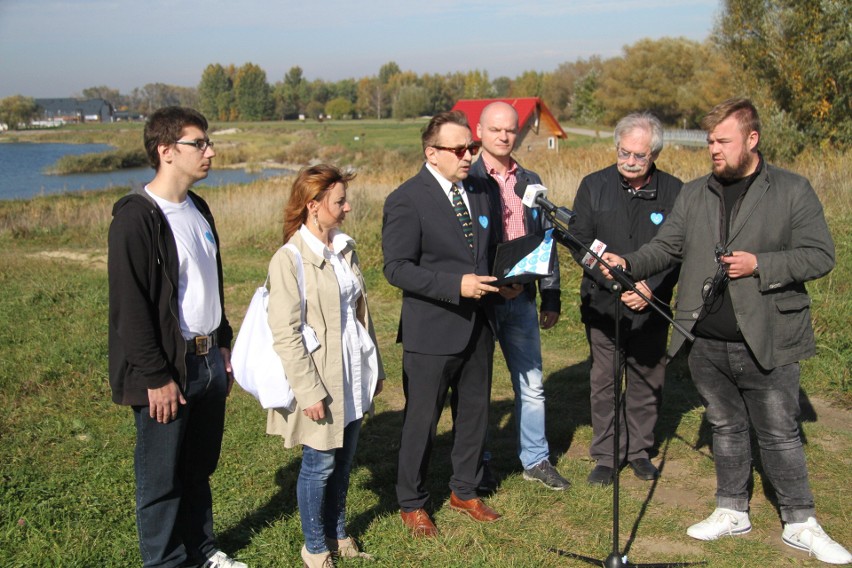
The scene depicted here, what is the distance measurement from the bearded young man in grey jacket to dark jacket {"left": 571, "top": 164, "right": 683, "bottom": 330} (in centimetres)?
47

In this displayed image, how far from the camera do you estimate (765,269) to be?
3459 mm

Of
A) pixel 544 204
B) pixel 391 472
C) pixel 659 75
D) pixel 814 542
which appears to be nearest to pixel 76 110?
pixel 659 75

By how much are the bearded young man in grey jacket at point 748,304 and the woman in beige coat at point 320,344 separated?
133cm

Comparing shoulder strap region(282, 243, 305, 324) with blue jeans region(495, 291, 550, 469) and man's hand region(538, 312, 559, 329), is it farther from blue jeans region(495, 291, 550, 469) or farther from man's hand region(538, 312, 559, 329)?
man's hand region(538, 312, 559, 329)

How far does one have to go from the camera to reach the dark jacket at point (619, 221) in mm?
4434

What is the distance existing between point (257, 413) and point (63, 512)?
1747 millimetres

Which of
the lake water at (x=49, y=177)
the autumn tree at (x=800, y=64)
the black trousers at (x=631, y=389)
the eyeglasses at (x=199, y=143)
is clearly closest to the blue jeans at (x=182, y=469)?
the eyeglasses at (x=199, y=143)

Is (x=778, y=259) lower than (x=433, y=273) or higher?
higher

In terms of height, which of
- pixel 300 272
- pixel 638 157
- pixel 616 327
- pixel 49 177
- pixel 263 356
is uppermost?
pixel 638 157

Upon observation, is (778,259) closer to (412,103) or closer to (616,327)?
(616,327)

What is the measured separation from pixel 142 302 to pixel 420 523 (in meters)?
1.81

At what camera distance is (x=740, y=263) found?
342 centimetres

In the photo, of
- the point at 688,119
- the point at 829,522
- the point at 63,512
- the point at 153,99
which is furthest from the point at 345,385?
the point at 153,99

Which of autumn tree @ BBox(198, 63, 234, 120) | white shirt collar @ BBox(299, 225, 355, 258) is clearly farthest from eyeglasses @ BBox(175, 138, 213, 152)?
autumn tree @ BBox(198, 63, 234, 120)
